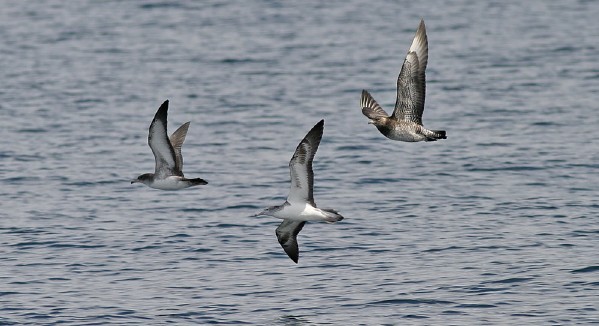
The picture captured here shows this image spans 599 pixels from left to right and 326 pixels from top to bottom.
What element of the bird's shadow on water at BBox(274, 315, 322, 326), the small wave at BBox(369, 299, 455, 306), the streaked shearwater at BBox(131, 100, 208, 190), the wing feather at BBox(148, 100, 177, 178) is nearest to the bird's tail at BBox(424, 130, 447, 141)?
the small wave at BBox(369, 299, 455, 306)

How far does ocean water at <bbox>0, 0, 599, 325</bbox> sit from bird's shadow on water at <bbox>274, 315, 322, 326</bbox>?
5 centimetres

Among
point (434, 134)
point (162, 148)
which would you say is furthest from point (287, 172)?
point (434, 134)

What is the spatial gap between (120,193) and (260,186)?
3467mm

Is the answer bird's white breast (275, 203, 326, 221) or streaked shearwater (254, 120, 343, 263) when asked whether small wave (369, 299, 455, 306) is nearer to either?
streaked shearwater (254, 120, 343, 263)

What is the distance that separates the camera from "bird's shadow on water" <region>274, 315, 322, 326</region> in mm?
21938

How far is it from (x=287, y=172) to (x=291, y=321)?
38.1 ft

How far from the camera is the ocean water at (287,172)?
932 inches

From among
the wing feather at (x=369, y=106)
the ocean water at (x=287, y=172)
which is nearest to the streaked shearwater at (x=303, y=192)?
the ocean water at (x=287, y=172)

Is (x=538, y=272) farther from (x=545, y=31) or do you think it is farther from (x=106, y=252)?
(x=545, y=31)

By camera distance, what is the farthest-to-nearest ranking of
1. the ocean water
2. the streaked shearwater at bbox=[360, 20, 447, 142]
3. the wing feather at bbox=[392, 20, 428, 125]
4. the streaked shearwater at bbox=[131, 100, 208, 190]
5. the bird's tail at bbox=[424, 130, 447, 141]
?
the ocean water, the wing feather at bbox=[392, 20, 428, 125], the streaked shearwater at bbox=[360, 20, 447, 142], the streaked shearwater at bbox=[131, 100, 208, 190], the bird's tail at bbox=[424, 130, 447, 141]

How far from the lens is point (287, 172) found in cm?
3344

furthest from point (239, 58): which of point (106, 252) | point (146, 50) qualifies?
point (106, 252)

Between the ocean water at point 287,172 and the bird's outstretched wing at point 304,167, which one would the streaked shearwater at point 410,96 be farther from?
the ocean water at point 287,172

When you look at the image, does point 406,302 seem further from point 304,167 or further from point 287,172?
point 287,172
